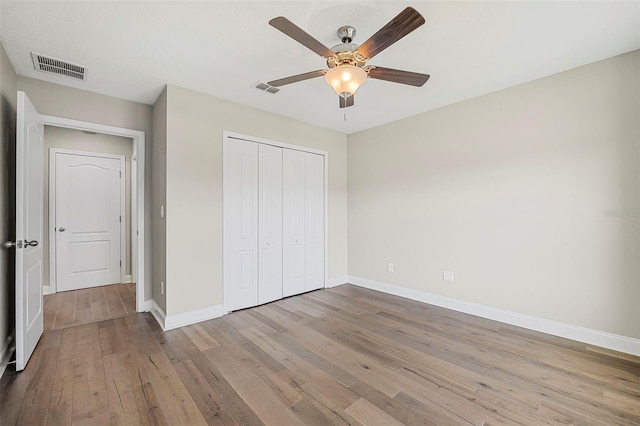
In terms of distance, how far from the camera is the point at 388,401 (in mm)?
1840

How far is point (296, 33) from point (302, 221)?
2921mm

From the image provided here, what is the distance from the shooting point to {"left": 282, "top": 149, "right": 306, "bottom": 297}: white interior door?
13.4 feet

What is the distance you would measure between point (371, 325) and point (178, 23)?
10.7 feet

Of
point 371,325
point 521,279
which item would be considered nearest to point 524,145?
point 521,279

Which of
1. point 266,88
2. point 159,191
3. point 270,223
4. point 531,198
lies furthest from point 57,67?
point 531,198

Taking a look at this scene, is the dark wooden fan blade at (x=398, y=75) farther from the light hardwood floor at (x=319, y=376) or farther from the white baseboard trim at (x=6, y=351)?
the white baseboard trim at (x=6, y=351)

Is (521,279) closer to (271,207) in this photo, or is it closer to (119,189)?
(271,207)

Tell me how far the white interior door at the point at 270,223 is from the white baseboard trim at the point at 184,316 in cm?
62

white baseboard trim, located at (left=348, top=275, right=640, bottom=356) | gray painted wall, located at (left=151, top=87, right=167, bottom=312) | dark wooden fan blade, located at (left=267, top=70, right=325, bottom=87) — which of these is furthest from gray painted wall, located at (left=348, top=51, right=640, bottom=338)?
gray painted wall, located at (left=151, top=87, right=167, bottom=312)

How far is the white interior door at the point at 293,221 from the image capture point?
4.07m

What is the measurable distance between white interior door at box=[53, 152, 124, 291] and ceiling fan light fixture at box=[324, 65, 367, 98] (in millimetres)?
4500

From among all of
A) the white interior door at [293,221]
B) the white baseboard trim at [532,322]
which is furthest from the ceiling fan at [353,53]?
the white baseboard trim at [532,322]

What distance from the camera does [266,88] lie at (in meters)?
3.09

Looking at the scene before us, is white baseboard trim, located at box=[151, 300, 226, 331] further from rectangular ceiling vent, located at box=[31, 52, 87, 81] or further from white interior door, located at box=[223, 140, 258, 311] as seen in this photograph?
rectangular ceiling vent, located at box=[31, 52, 87, 81]
